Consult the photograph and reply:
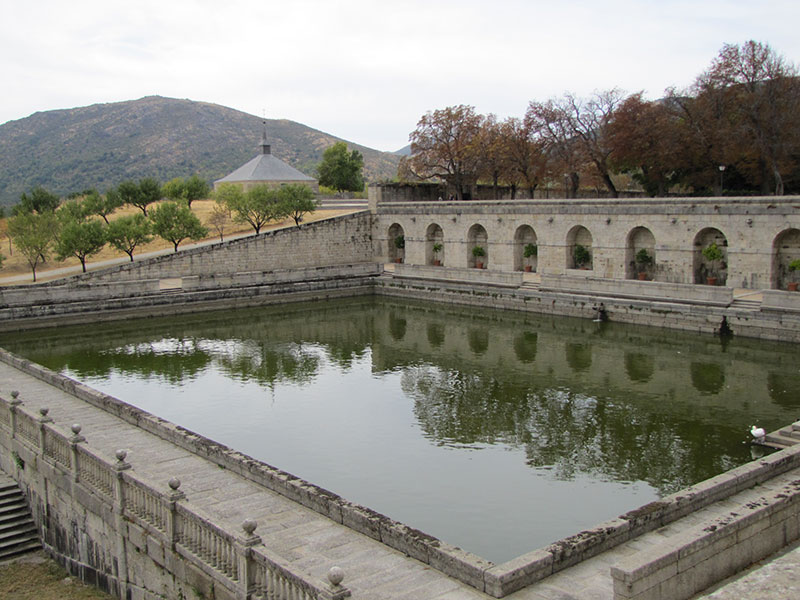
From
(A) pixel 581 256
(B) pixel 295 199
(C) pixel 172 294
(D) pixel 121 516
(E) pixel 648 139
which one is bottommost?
(D) pixel 121 516

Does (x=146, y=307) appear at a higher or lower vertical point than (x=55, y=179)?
lower

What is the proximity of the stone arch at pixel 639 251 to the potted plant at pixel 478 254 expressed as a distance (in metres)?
8.51

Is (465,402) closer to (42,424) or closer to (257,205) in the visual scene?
(42,424)

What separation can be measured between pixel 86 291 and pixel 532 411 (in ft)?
70.6

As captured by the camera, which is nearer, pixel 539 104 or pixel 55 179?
pixel 539 104

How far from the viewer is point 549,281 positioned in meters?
32.3

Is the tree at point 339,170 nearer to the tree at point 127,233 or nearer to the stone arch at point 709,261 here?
the tree at point 127,233

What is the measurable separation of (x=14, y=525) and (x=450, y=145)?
3955 centimetres

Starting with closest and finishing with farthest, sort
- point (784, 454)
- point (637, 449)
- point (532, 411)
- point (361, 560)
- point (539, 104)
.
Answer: point (361, 560) < point (784, 454) < point (637, 449) < point (532, 411) < point (539, 104)

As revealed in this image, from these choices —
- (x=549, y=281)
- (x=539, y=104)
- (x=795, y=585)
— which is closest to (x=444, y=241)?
(x=549, y=281)

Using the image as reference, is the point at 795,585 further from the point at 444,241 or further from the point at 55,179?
the point at 55,179

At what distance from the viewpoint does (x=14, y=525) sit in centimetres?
1333

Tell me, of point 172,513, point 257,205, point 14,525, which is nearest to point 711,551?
point 172,513

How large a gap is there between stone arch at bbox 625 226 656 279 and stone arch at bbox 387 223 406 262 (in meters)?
15.4
